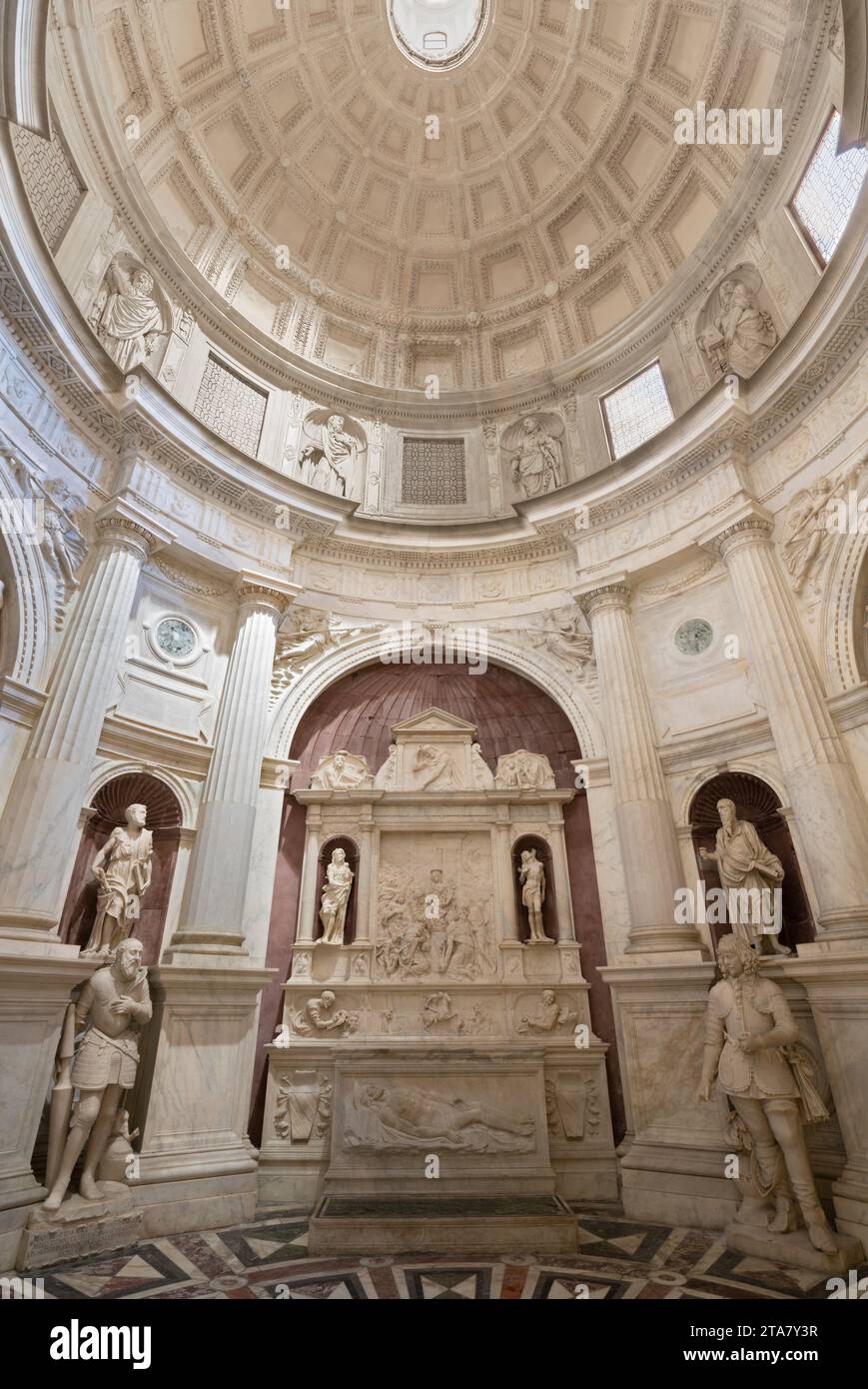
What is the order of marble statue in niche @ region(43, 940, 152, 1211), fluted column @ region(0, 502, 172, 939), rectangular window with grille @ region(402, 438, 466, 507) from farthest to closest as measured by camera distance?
1. rectangular window with grille @ region(402, 438, 466, 507)
2. fluted column @ region(0, 502, 172, 939)
3. marble statue in niche @ region(43, 940, 152, 1211)

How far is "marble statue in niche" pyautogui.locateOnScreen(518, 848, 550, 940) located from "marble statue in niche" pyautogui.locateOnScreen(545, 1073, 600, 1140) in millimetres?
1994

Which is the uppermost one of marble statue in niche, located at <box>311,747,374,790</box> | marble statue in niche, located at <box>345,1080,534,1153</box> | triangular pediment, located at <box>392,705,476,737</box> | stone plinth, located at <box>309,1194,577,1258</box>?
triangular pediment, located at <box>392,705,476,737</box>

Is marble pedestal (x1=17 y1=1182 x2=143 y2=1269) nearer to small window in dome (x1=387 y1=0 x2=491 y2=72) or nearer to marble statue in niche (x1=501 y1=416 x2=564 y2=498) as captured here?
marble statue in niche (x1=501 y1=416 x2=564 y2=498)

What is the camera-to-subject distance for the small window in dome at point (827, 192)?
31.7 ft

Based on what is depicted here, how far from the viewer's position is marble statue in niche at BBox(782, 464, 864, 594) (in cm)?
894

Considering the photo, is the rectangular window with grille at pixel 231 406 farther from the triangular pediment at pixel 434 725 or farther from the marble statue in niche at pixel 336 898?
the marble statue in niche at pixel 336 898

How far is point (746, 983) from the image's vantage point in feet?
A: 23.4

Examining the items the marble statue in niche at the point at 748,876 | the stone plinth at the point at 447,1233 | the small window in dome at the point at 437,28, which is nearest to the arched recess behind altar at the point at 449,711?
the marble statue in niche at the point at 748,876

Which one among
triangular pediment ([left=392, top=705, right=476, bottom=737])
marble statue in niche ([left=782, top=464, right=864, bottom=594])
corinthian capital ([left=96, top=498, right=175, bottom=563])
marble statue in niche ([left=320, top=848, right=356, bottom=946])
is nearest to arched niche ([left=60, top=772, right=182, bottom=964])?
marble statue in niche ([left=320, top=848, right=356, bottom=946])

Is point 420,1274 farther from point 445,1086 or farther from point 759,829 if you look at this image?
point 759,829

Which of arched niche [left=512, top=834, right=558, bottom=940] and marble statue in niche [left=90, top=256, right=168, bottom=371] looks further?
marble statue in niche [left=90, top=256, right=168, bottom=371]

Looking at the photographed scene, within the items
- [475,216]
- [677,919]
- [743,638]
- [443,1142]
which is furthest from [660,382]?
[443,1142]

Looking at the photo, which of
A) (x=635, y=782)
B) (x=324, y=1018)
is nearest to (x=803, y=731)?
(x=635, y=782)

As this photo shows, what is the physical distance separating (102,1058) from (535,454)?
1339 centimetres
